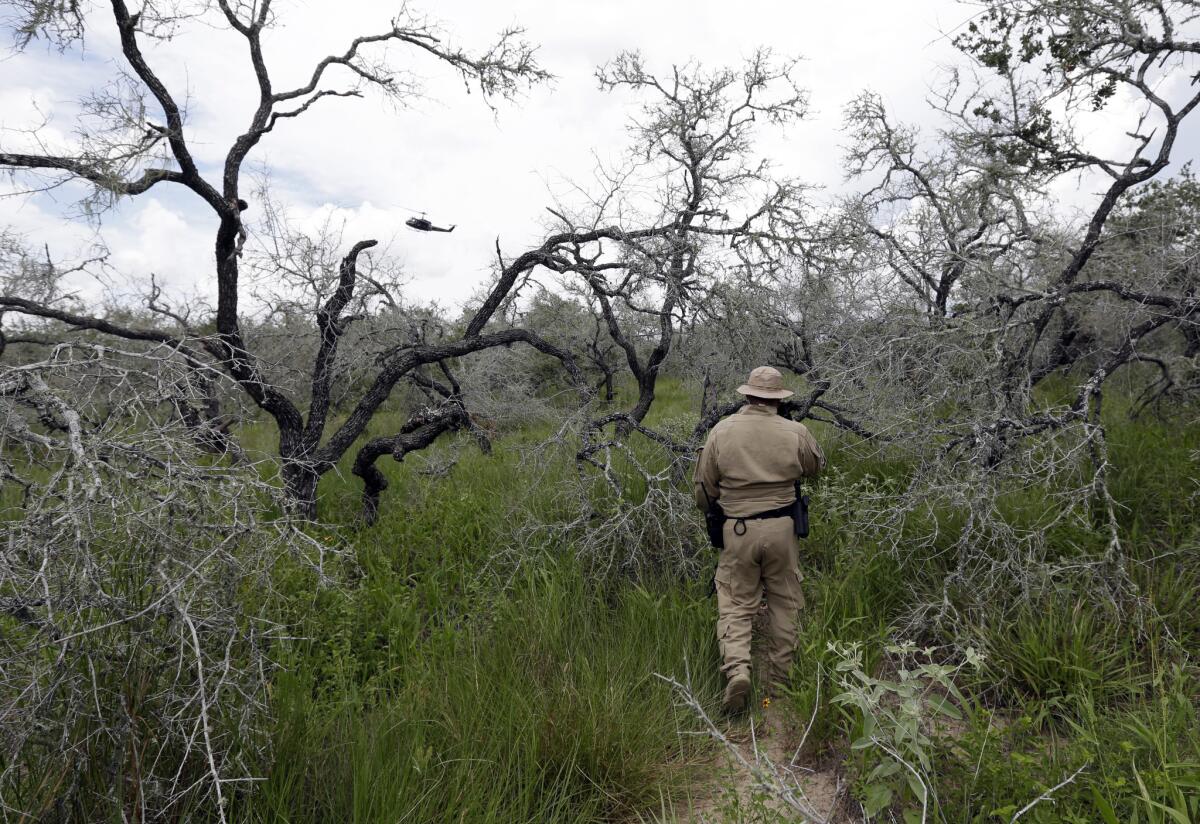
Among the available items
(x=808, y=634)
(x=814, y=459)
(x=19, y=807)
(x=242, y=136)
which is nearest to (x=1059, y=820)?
(x=808, y=634)

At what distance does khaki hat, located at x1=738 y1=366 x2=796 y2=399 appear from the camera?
4.49m

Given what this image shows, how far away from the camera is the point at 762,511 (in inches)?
171

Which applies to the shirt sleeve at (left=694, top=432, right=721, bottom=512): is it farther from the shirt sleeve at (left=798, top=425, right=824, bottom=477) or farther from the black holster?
the shirt sleeve at (left=798, top=425, right=824, bottom=477)

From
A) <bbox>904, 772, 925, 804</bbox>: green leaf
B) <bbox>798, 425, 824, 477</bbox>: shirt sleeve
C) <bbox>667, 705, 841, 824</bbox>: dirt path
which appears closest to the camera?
<bbox>904, 772, 925, 804</bbox>: green leaf

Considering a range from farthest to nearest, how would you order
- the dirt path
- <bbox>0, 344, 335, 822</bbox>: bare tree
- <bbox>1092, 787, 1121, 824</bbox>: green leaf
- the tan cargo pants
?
1. the tan cargo pants
2. the dirt path
3. <bbox>1092, 787, 1121, 824</bbox>: green leaf
4. <bbox>0, 344, 335, 822</bbox>: bare tree

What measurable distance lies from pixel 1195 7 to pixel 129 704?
7556 mm

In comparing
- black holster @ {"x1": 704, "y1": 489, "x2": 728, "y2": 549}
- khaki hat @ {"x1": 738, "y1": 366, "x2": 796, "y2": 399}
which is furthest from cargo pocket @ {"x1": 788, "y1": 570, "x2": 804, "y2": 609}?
khaki hat @ {"x1": 738, "y1": 366, "x2": 796, "y2": 399}

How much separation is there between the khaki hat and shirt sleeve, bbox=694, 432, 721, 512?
0.40 metres

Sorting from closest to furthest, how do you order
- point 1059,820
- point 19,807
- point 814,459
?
point 19,807 → point 1059,820 → point 814,459

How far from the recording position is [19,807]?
7.56 ft

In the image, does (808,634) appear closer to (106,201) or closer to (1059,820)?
(1059,820)

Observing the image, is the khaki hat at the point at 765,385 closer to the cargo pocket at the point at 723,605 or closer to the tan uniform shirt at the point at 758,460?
the tan uniform shirt at the point at 758,460

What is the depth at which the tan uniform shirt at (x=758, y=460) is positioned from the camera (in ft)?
A: 14.3

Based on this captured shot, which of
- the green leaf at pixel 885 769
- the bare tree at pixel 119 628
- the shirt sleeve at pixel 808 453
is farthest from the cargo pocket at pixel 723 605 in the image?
the bare tree at pixel 119 628
